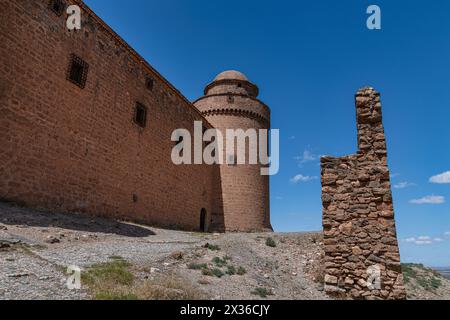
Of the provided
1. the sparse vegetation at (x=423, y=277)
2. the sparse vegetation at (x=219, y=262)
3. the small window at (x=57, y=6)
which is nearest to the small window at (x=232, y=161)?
the sparse vegetation at (x=423, y=277)

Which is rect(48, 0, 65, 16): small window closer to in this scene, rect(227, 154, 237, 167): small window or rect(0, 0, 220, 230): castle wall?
rect(0, 0, 220, 230): castle wall

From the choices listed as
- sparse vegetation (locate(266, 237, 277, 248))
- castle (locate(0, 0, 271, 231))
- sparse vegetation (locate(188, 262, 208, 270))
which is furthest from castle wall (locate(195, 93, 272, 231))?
sparse vegetation (locate(188, 262, 208, 270))

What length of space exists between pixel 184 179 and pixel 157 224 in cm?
391

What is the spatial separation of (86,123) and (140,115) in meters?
3.64

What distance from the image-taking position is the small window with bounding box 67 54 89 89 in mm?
11016

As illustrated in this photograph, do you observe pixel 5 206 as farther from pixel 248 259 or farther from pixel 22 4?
pixel 248 259

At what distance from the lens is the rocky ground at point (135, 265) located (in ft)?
13.8

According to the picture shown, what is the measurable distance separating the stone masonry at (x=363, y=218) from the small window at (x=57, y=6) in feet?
→ 33.0

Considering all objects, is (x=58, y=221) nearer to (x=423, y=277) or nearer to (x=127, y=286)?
(x=127, y=286)

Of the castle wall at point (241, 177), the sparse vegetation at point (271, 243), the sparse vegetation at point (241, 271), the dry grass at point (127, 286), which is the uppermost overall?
Result: the castle wall at point (241, 177)

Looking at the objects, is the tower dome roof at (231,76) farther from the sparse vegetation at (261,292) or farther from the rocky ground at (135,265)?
the sparse vegetation at (261,292)

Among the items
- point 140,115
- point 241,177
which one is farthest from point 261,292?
point 241,177

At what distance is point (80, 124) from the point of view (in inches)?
442

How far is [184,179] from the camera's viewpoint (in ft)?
60.8
